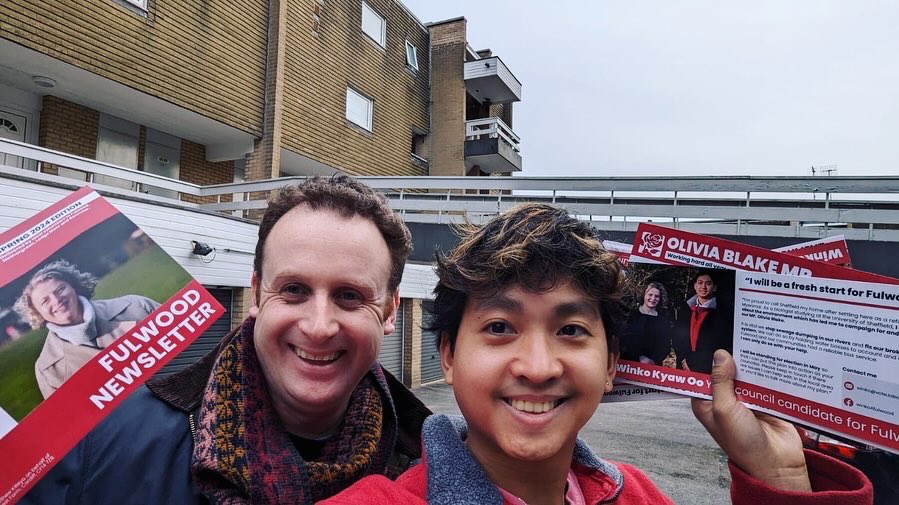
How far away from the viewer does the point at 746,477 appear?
4.99ft

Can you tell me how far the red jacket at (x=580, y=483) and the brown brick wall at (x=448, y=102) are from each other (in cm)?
1715

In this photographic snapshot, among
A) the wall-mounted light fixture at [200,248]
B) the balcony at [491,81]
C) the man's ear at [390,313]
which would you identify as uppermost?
the balcony at [491,81]

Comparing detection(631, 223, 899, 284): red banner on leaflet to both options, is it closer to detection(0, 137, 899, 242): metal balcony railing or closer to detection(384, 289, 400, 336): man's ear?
detection(384, 289, 400, 336): man's ear

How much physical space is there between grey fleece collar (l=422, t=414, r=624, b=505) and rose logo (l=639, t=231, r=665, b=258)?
0.81 meters

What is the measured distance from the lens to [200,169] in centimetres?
1183

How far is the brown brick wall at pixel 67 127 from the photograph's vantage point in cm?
888

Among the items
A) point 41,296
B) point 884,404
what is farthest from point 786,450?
point 41,296

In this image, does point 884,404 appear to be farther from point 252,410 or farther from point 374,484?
point 252,410

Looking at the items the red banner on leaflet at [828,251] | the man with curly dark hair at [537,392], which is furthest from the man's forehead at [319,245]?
the red banner on leaflet at [828,251]

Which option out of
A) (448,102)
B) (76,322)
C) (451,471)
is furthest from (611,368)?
(448,102)

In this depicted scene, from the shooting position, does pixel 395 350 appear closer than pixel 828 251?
No

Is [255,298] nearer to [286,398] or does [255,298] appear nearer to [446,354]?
[286,398]

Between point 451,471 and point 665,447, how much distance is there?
26.5ft

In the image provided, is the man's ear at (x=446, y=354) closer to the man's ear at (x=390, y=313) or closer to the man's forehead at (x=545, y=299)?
the man's forehead at (x=545, y=299)
